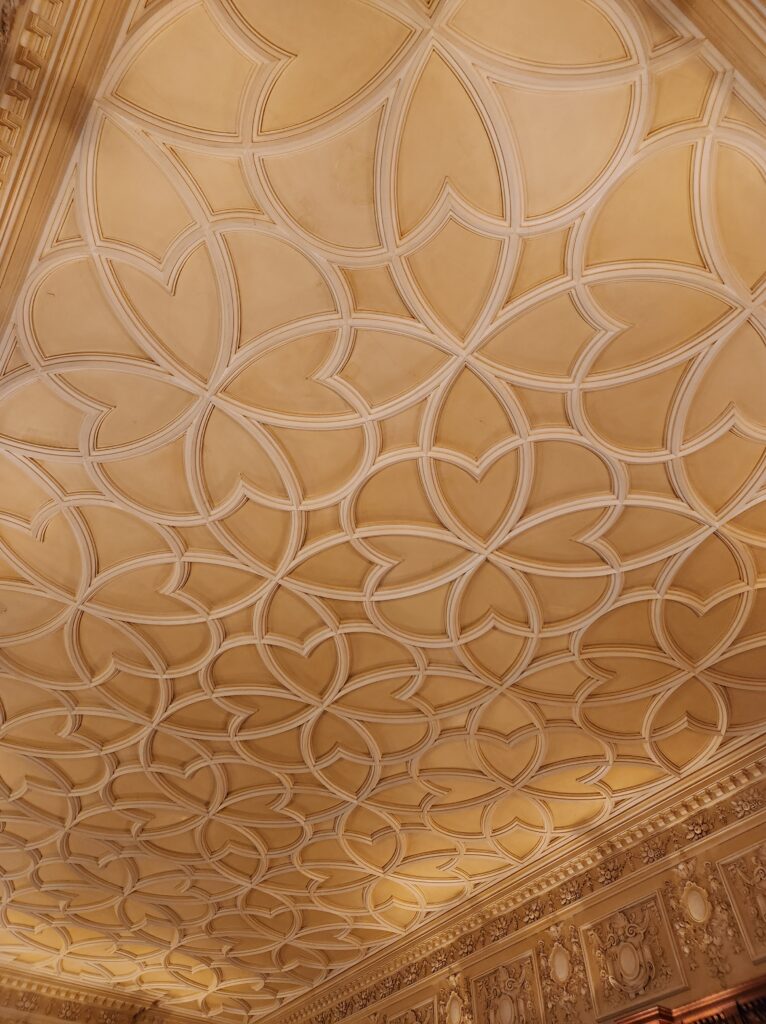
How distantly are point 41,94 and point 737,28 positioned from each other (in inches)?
192

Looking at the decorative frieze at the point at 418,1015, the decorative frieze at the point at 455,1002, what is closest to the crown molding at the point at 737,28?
the decorative frieze at the point at 455,1002

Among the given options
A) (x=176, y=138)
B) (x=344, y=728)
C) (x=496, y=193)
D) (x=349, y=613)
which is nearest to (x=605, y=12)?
(x=496, y=193)

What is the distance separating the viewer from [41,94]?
5707mm

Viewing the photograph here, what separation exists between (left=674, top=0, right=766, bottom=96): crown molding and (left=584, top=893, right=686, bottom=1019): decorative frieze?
443 inches

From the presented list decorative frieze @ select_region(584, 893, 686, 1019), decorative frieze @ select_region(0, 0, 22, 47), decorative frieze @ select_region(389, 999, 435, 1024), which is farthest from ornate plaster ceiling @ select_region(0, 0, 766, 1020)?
decorative frieze @ select_region(389, 999, 435, 1024)

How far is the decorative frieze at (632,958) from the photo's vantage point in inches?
444

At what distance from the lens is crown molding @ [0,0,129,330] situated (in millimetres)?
5320

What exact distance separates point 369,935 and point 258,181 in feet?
50.6

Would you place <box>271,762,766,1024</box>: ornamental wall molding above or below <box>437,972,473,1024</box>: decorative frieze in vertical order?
above

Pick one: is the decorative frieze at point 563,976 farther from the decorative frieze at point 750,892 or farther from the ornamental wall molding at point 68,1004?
the ornamental wall molding at point 68,1004

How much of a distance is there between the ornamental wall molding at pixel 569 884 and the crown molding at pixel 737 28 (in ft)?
31.1

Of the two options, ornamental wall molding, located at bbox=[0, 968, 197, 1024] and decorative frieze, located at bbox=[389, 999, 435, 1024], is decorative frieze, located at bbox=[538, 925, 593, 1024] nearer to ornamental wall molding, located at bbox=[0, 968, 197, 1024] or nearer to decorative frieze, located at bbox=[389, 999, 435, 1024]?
decorative frieze, located at bbox=[389, 999, 435, 1024]

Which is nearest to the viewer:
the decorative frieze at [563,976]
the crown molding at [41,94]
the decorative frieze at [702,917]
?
the crown molding at [41,94]

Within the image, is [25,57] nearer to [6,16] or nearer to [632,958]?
[6,16]
